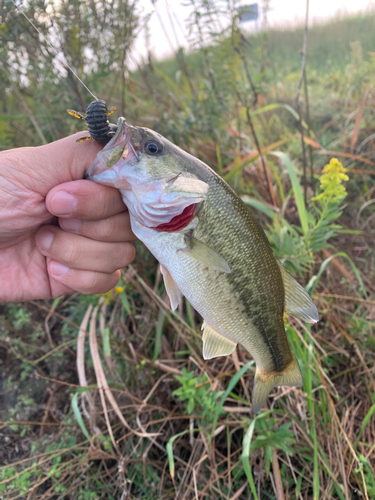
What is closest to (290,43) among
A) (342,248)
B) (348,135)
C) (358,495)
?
(348,135)

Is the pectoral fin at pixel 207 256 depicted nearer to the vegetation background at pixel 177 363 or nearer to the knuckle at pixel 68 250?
the knuckle at pixel 68 250

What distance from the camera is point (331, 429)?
1.92 meters

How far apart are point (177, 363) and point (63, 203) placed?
1.72 meters

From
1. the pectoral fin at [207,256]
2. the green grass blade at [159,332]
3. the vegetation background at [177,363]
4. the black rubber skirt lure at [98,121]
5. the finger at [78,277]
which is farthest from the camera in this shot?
the green grass blade at [159,332]

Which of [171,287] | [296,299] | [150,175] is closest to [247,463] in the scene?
[296,299]

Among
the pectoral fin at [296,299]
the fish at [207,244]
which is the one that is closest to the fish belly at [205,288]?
the fish at [207,244]

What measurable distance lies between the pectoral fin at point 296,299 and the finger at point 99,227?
0.85 m

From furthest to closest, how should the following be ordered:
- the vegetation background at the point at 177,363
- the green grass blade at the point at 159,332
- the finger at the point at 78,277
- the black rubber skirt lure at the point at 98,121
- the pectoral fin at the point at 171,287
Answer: the green grass blade at the point at 159,332, the vegetation background at the point at 177,363, the finger at the point at 78,277, the pectoral fin at the point at 171,287, the black rubber skirt lure at the point at 98,121

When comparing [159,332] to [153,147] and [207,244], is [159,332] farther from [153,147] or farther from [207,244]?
[153,147]

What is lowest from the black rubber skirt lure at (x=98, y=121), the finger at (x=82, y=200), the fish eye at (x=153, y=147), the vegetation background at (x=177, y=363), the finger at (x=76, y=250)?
the vegetation background at (x=177, y=363)

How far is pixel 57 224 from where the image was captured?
165cm

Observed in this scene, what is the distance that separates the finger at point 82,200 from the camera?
4.37ft

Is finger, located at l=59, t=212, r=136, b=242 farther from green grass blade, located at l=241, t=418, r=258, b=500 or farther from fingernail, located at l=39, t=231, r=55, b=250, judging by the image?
green grass blade, located at l=241, t=418, r=258, b=500

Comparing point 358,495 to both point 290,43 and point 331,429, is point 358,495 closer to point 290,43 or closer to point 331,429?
point 331,429
